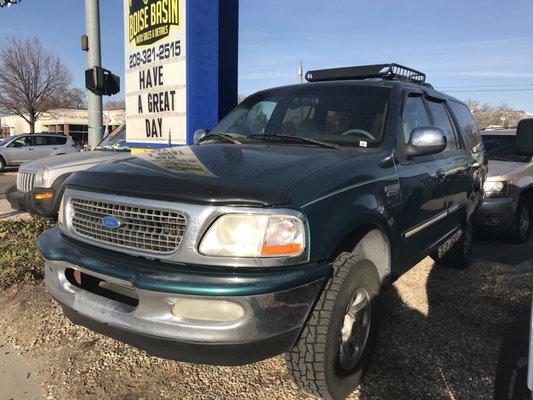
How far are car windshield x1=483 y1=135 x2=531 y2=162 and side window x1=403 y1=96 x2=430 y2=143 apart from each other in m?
3.97

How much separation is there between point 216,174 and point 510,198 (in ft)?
17.2

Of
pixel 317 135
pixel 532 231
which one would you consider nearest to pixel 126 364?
pixel 317 135

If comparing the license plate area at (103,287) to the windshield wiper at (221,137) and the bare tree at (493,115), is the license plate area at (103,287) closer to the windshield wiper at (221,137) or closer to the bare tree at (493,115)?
the windshield wiper at (221,137)

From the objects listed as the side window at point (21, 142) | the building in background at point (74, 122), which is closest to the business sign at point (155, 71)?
the side window at point (21, 142)

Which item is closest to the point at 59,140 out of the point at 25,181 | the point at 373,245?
the point at 25,181

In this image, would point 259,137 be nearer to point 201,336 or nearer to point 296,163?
point 296,163

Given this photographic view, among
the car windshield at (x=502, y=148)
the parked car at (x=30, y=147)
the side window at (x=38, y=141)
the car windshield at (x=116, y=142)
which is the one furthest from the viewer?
the side window at (x=38, y=141)

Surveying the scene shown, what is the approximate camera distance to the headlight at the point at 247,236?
2160 millimetres

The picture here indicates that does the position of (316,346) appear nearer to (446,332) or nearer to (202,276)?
(202,276)

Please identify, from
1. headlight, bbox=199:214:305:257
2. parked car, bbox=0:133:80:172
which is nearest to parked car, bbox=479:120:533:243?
headlight, bbox=199:214:305:257

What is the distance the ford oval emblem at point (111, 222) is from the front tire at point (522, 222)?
584 centimetres

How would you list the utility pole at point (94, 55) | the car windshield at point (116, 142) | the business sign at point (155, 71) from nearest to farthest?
the business sign at point (155, 71) < the car windshield at point (116, 142) < the utility pole at point (94, 55)

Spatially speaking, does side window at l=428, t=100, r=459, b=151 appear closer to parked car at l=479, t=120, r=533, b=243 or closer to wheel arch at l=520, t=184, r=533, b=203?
parked car at l=479, t=120, r=533, b=243

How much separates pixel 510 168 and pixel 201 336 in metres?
5.97
